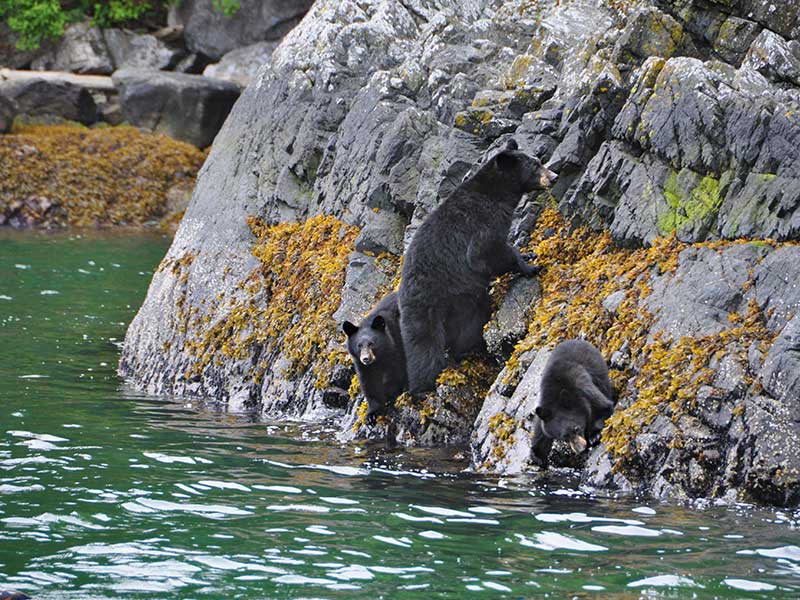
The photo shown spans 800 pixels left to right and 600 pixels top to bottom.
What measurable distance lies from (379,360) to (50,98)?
86.9 feet

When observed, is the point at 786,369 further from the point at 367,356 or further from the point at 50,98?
the point at 50,98

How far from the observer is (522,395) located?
988 centimetres

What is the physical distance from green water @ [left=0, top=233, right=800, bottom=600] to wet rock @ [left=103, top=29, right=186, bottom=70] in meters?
28.9

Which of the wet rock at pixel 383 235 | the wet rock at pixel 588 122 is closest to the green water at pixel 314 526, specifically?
the wet rock at pixel 383 235

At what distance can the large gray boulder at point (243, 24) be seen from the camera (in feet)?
127

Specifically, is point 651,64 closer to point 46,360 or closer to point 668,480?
point 668,480

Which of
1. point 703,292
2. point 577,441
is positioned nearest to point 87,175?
point 577,441

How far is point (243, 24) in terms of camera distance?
3903cm

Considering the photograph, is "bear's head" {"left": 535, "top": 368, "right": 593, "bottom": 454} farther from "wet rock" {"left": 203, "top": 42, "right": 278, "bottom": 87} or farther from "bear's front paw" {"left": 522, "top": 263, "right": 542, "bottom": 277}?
"wet rock" {"left": 203, "top": 42, "right": 278, "bottom": 87}

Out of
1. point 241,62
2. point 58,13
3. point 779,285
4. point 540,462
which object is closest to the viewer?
point 779,285

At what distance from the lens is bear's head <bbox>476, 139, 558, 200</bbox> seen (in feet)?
35.3

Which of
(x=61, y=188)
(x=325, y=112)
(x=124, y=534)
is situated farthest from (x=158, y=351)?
(x=61, y=188)

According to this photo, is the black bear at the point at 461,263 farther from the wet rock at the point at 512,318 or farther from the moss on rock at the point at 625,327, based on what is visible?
the moss on rock at the point at 625,327

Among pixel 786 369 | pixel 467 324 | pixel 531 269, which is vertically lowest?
pixel 786 369
